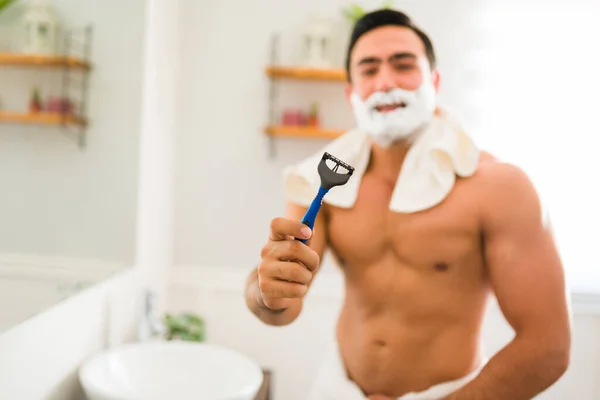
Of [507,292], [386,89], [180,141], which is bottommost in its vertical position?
[507,292]

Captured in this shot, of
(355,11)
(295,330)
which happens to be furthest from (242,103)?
(295,330)

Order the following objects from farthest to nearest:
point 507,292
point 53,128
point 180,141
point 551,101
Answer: point 180,141, point 551,101, point 53,128, point 507,292

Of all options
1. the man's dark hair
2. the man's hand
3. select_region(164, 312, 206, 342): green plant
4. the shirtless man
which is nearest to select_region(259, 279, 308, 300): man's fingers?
the man's hand

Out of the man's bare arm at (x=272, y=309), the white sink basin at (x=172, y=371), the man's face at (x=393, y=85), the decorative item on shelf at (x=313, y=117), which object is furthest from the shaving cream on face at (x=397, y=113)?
the decorative item on shelf at (x=313, y=117)

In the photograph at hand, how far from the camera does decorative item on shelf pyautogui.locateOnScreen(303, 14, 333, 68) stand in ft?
5.70

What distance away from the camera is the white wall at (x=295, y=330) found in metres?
1.74

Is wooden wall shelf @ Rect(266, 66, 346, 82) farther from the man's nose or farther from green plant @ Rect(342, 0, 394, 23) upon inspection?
the man's nose

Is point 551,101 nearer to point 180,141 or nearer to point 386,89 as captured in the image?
point 386,89

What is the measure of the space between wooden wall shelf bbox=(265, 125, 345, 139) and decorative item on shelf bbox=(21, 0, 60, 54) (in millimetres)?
745

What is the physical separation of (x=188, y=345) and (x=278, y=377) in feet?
1.93

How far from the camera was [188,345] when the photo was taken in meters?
1.36

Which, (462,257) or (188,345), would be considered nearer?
(462,257)

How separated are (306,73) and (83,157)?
0.74m

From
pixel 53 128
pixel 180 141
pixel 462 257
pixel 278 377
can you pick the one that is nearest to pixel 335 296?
pixel 278 377
